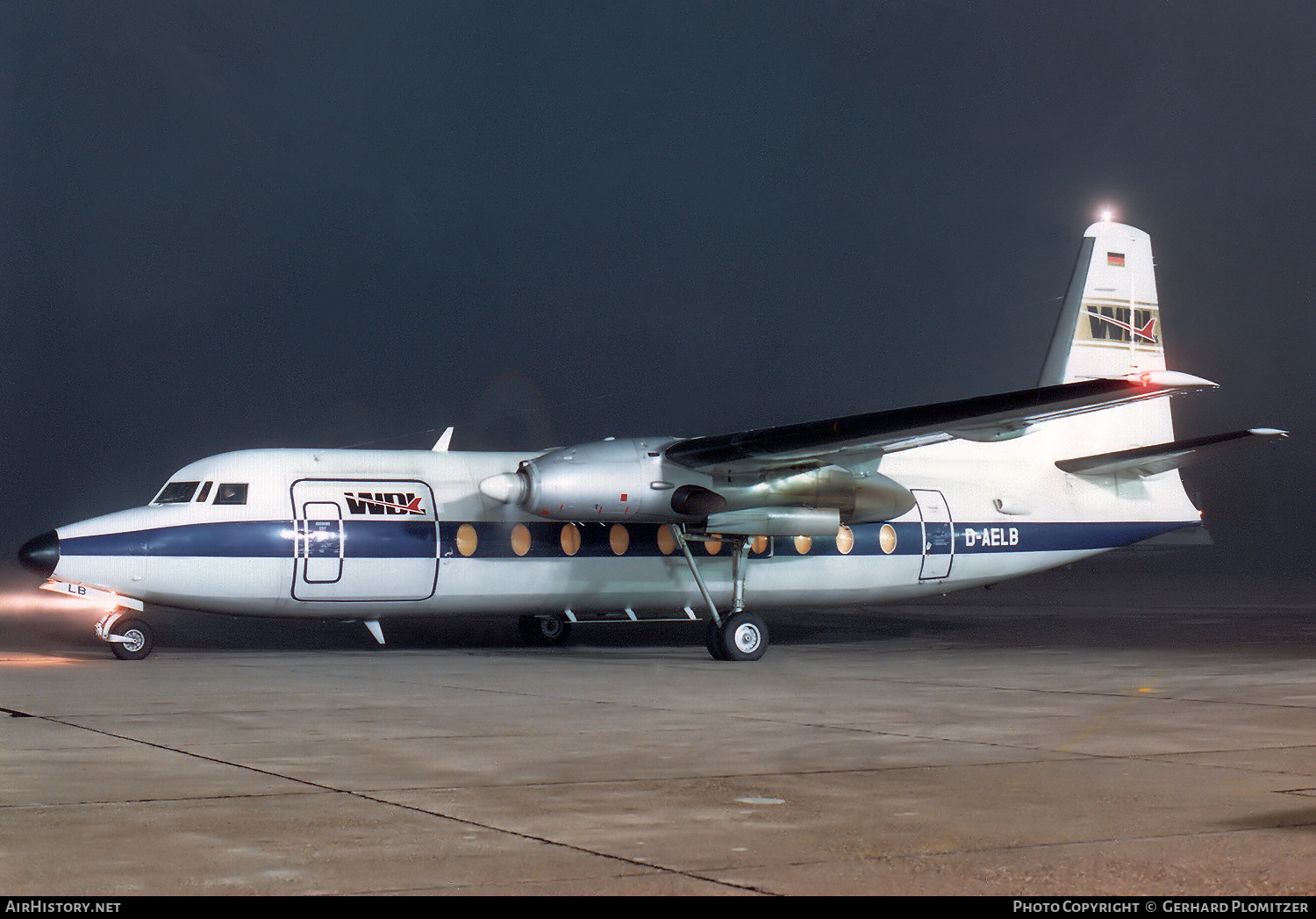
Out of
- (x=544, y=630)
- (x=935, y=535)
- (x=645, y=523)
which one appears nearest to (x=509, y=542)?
(x=645, y=523)

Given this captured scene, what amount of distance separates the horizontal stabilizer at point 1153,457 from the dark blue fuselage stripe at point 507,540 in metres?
0.96

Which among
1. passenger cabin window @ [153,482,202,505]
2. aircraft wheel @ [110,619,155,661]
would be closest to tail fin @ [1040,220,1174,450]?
passenger cabin window @ [153,482,202,505]

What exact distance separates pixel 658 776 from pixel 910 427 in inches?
360

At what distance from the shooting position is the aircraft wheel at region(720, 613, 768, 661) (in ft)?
62.6

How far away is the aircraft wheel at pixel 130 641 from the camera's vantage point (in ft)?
60.5

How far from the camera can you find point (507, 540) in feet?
65.1

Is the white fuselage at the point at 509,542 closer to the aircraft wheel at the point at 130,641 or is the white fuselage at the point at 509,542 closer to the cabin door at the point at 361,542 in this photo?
the cabin door at the point at 361,542

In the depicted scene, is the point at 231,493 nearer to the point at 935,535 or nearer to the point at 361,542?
the point at 361,542

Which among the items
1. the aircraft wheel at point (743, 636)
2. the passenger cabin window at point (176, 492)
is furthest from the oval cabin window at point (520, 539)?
the passenger cabin window at point (176, 492)

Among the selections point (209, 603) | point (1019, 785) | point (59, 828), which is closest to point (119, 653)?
→ point (209, 603)

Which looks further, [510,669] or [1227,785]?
[510,669]

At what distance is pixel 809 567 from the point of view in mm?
21781

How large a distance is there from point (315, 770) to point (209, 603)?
33.3ft

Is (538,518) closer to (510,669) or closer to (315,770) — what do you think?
(510,669)
